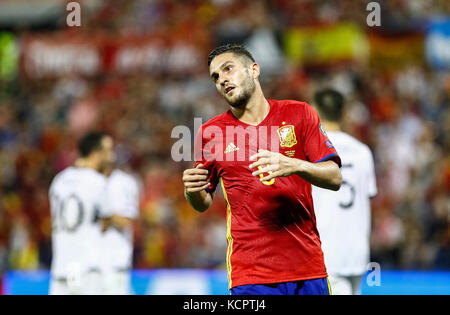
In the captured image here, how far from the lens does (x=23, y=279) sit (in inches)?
313

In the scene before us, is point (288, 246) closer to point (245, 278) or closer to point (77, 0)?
point (245, 278)

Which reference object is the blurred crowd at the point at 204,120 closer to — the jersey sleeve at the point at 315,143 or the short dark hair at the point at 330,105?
the short dark hair at the point at 330,105

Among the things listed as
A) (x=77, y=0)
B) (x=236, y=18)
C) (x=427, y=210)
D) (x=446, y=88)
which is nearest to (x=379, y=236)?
(x=427, y=210)

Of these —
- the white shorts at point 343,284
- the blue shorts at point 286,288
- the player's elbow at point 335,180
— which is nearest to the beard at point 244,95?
the player's elbow at point 335,180

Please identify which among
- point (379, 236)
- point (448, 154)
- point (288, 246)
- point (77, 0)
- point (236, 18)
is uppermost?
point (77, 0)

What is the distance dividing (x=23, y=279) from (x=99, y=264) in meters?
2.15

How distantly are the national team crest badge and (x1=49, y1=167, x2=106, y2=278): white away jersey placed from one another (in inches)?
106

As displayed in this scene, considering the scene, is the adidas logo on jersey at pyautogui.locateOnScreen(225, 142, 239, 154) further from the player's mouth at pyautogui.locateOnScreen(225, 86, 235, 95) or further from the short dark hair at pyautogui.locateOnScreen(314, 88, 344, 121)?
the short dark hair at pyautogui.locateOnScreen(314, 88, 344, 121)

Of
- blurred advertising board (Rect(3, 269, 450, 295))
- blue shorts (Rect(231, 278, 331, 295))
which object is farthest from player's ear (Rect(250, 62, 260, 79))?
blurred advertising board (Rect(3, 269, 450, 295))

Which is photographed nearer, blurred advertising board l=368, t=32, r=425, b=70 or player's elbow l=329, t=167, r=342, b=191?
player's elbow l=329, t=167, r=342, b=191

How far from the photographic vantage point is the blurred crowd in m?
9.76

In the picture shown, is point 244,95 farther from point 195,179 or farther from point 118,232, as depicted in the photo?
point 118,232

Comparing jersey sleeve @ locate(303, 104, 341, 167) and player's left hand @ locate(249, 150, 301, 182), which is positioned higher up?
jersey sleeve @ locate(303, 104, 341, 167)

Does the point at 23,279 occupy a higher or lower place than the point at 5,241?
lower
